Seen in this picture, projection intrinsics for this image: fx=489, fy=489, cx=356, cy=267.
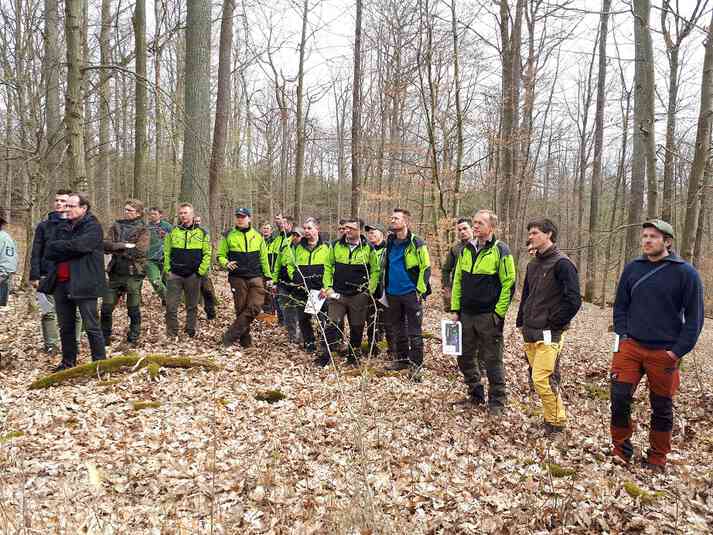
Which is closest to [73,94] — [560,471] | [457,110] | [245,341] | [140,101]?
[245,341]

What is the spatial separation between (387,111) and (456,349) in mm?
18018

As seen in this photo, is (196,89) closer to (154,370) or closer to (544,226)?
(154,370)

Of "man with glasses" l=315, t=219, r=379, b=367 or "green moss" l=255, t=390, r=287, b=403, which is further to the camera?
"man with glasses" l=315, t=219, r=379, b=367

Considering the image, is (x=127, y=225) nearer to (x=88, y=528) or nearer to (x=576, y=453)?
(x=88, y=528)

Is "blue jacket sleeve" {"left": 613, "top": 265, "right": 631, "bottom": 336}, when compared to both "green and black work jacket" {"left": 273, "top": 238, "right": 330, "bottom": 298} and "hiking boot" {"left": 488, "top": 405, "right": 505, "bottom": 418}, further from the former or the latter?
"green and black work jacket" {"left": 273, "top": 238, "right": 330, "bottom": 298}

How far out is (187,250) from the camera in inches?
303

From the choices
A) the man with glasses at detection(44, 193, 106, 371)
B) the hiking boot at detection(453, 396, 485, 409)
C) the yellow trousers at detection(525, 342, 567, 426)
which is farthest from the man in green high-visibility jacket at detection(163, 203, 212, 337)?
the yellow trousers at detection(525, 342, 567, 426)

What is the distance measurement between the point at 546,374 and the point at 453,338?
113 centimetres

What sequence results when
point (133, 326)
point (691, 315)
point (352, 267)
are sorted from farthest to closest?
point (133, 326) < point (352, 267) < point (691, 315)

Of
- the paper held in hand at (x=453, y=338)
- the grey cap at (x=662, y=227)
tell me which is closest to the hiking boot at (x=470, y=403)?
the paper held in hand at (x=453, y=338)

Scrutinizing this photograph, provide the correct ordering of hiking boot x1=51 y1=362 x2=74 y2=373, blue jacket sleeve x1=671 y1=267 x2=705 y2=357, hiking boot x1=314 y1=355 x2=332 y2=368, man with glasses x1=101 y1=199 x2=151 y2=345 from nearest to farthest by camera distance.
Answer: blue jacket sleeve x1=671 y1=267 x2=705 y2=357
hiking boot x1=51 y1=362 x2=74 y2=373
hiking boot x1=314 y1=355 x2=332 y2=368
man with glasses x1=101 y1=199 x2=151 y2=345

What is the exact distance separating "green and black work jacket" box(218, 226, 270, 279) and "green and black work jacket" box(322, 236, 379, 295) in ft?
4.30

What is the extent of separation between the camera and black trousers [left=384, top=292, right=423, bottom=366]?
22.1 feet

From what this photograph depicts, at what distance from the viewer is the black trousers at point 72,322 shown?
595 cm
